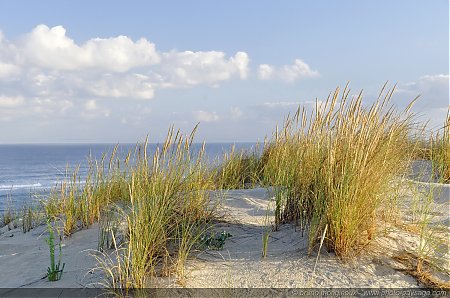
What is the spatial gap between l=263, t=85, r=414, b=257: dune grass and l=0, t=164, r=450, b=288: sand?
0.51 ft

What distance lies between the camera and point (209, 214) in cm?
404

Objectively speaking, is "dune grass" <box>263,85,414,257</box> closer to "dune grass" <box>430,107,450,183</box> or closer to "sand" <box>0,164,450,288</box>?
"sand" <box>0,164,450,288</box>

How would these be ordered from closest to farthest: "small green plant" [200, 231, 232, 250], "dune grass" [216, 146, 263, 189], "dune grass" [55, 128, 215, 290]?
1. "dune grass" [55, 128, 215, 290]
2. "small green plant" [200, 231, 232, 250]
3. "dune grass" [216, 146, 263, 189]

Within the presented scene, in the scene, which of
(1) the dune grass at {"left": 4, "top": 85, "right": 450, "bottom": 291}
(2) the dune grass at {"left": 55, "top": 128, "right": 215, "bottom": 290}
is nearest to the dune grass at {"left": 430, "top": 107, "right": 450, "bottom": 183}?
(1) the dune grass at {"left": 4, "top": 85, "right": 450, "bottom": 291}

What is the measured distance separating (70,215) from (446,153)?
5.87 meters

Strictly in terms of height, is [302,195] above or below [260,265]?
above

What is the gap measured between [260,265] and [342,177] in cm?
87

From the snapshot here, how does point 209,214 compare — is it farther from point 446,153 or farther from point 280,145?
point 446,153

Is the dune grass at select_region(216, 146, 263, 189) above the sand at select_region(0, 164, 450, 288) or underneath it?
above

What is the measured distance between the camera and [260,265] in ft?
9.68

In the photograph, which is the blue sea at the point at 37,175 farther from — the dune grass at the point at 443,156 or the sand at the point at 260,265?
the dune grass at the point at 443,156

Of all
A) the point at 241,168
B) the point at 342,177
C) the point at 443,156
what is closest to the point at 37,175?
the point at 241,168

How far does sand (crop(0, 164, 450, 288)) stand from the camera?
2.75 metres

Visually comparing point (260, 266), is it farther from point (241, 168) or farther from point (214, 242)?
point (241, 168)
